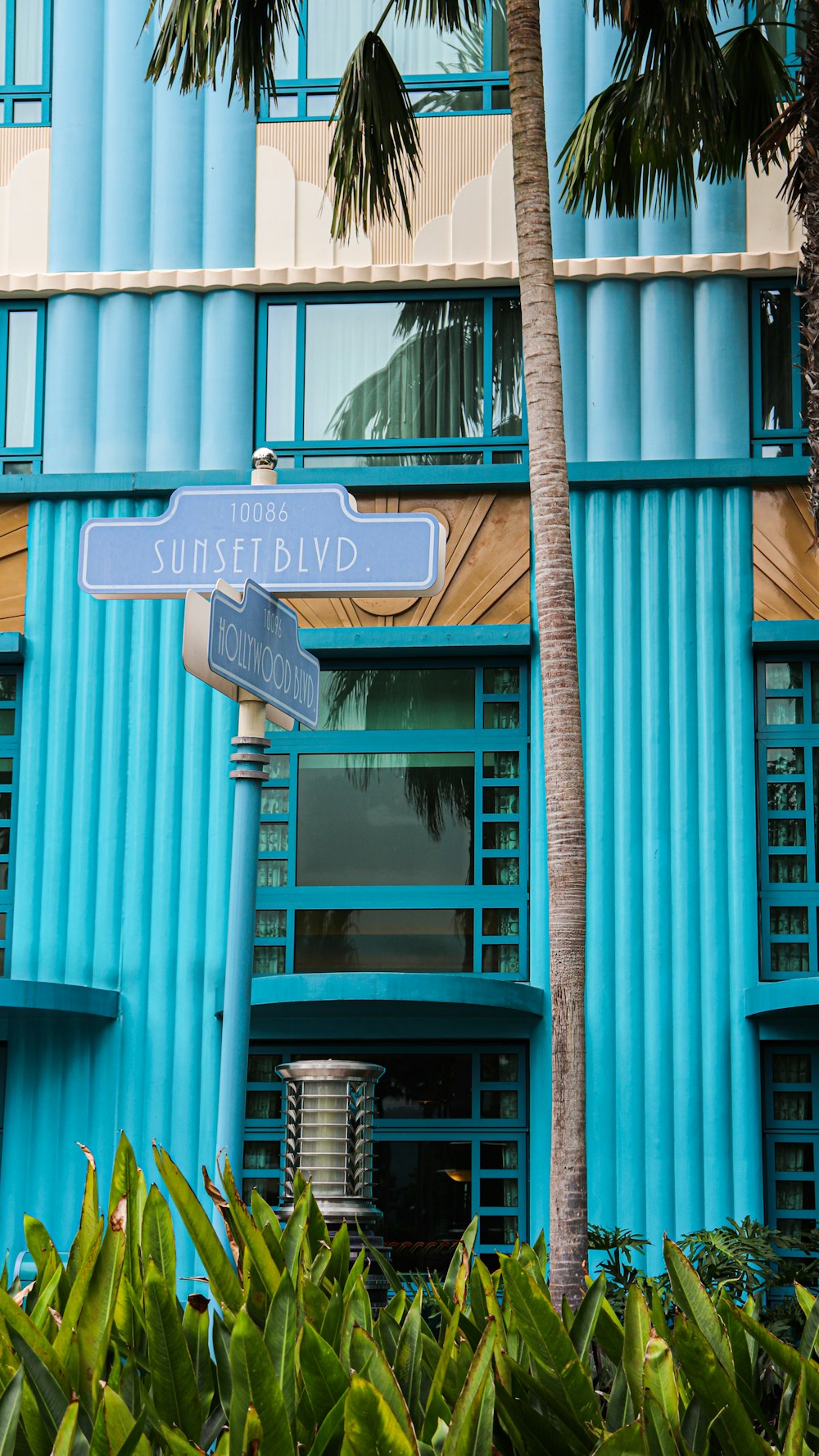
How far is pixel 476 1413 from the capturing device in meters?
2.04

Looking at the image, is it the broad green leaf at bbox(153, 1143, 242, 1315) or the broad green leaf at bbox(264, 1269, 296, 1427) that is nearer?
the broad green leaf at bbox(264, 1269, 296, 1427)

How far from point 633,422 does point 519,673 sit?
2.00m

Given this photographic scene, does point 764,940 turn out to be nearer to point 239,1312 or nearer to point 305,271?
point 305,271

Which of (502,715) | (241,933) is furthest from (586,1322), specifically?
(502,715)

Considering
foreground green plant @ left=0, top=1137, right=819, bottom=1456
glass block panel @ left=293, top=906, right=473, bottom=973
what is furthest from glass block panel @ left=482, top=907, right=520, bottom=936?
foreground green plant @ left=0, top=1137, right=819, bottom=1456

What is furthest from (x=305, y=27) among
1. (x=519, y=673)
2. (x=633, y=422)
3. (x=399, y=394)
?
(x=519, y=673)

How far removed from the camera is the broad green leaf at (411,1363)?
2.58m

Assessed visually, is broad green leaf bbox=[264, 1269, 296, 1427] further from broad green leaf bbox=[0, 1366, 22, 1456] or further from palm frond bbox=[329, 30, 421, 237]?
palm frond bbox=[329, 30, 421, 237]

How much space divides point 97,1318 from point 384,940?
846 centimetres

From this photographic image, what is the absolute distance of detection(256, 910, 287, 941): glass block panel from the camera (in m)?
11.1

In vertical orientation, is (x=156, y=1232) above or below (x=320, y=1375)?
above

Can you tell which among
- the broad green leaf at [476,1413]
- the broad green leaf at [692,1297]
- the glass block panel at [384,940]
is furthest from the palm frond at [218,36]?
the broad green leaf at [476,1413]

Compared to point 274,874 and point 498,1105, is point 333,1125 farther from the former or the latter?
point 274,874

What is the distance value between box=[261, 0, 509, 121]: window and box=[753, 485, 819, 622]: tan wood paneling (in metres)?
3.66
